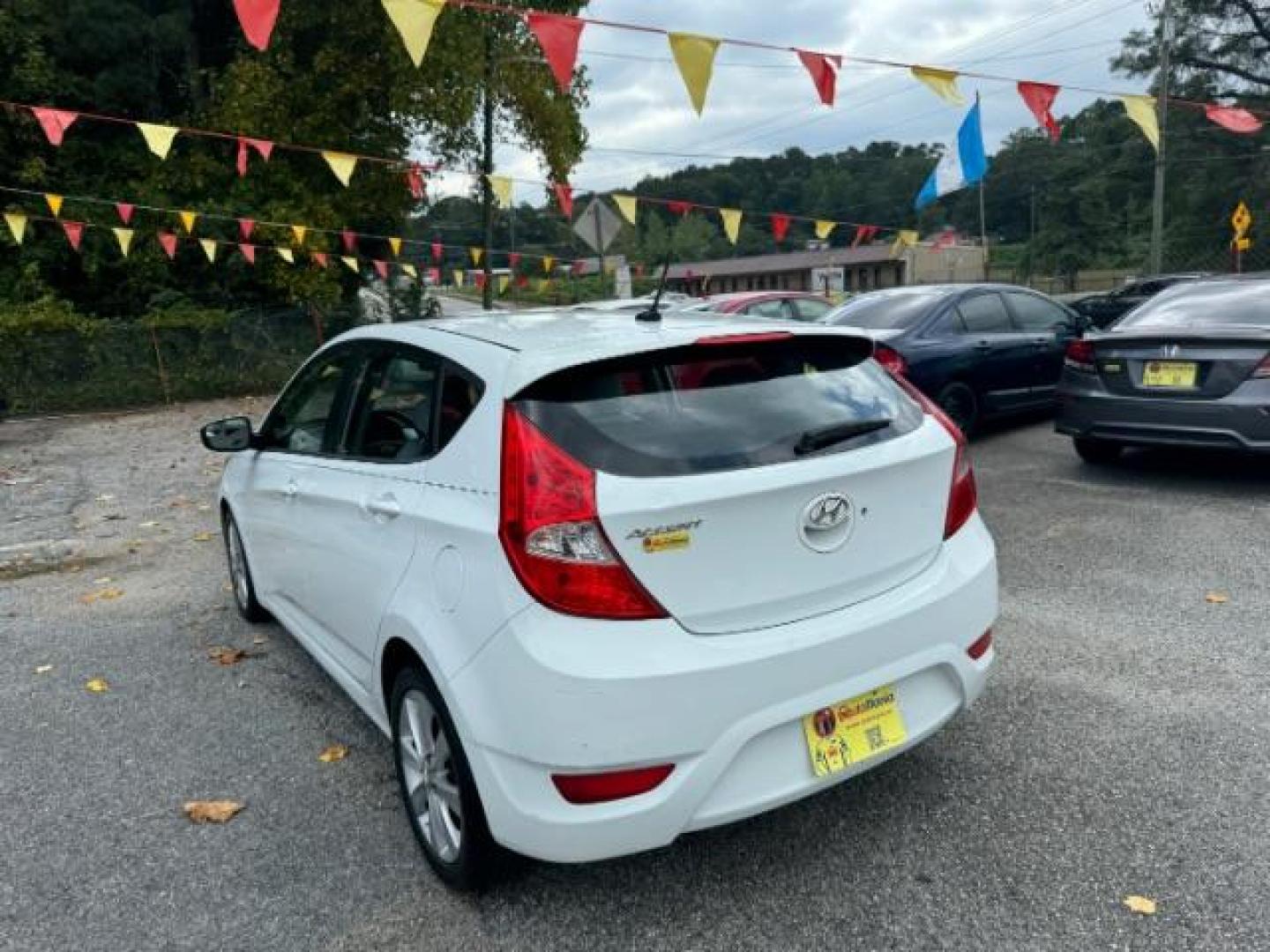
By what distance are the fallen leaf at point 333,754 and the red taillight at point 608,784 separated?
1.59 metres

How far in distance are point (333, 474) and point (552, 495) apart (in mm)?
1381

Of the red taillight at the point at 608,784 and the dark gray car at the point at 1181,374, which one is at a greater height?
the dark gray car at the point at 1181,374

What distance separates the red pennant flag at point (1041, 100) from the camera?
28.2 feet

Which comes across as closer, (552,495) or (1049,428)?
(552,495)

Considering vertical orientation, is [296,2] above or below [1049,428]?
above

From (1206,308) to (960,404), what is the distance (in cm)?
212

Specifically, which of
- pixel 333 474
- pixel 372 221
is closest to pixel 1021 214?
pixel 372 221

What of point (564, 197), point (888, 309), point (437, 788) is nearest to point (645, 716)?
point (437, 788)

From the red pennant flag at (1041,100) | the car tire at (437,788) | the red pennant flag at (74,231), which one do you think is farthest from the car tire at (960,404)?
the red pennant flag at (74,231)

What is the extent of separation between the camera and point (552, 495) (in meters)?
2.14

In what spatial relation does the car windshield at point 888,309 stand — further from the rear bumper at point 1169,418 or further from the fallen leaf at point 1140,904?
the fallen leaf at point 1140,904

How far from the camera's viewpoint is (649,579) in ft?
7.03

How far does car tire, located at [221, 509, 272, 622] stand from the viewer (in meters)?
4.73

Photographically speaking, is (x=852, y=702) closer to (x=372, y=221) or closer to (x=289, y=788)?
(x=289, y=788)
